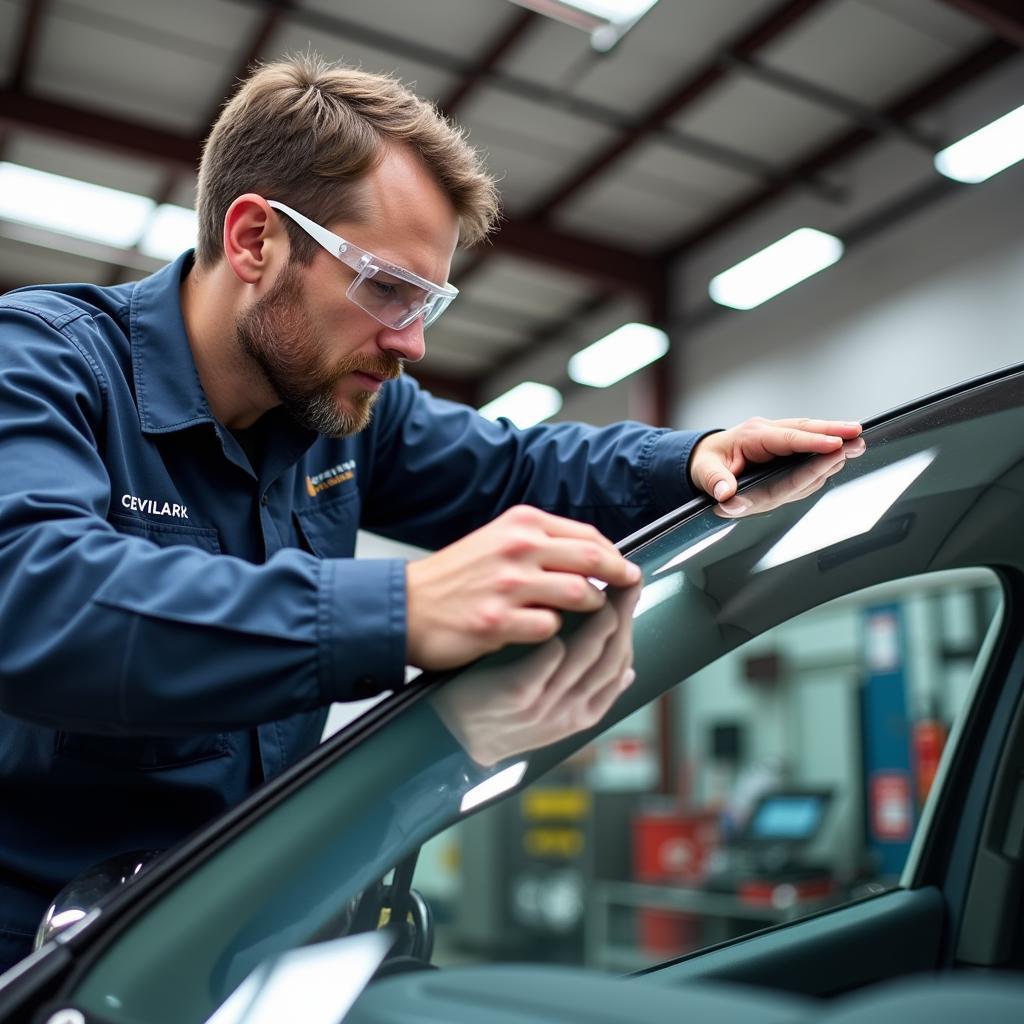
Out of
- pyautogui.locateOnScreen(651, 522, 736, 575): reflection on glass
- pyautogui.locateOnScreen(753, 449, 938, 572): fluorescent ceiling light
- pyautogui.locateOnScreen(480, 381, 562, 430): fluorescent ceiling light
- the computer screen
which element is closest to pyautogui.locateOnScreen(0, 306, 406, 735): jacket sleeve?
pyautogui.locateOnScreen(651, 522, 736, 575): reflection on glass

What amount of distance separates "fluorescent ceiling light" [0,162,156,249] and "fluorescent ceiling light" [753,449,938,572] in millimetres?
7234

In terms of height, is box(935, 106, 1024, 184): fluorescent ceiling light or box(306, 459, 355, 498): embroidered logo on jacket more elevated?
box(935, 106, 1024, 184): fluorescent ceiling light

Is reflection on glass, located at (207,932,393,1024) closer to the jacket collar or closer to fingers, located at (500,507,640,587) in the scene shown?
fingers, located at (500,507,640,587)

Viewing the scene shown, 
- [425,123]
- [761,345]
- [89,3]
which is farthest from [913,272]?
[425,123]

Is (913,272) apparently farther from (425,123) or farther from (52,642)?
(52,642)

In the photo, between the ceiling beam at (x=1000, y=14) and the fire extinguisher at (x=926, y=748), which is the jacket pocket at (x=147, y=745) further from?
the ceiling beam at (x=1000, y=14)

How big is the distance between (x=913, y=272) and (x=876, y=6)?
166 cm

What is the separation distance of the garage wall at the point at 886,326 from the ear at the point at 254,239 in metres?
5.41

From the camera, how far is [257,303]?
47.6 inches

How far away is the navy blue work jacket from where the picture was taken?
2.37 ft

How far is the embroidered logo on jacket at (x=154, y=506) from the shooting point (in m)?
1.08

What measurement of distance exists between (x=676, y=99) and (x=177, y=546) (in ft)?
20.5

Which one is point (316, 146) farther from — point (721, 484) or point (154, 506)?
point (721, 484)

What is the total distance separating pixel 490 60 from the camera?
19.8 ft
